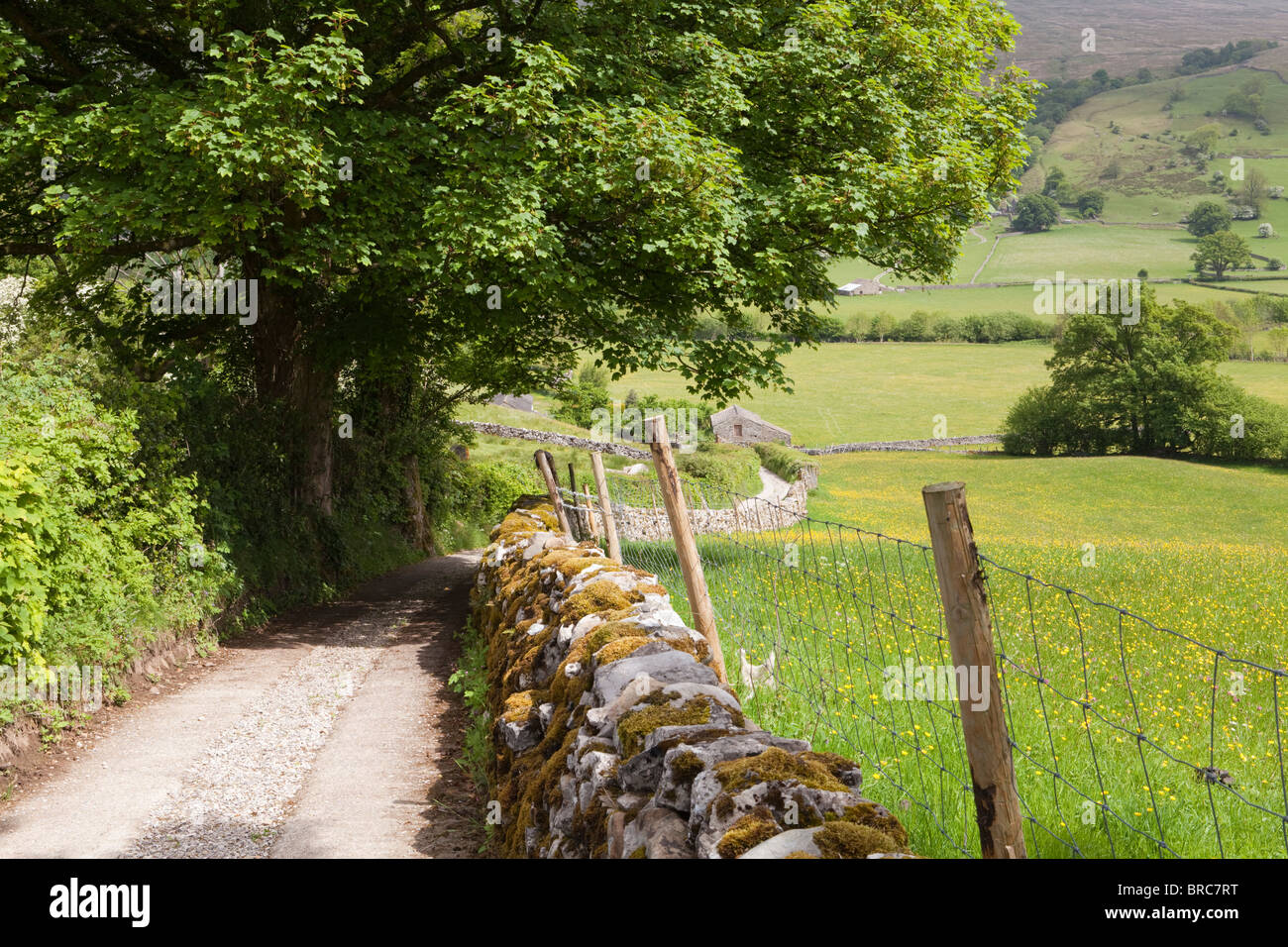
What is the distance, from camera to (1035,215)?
177875 millimetres

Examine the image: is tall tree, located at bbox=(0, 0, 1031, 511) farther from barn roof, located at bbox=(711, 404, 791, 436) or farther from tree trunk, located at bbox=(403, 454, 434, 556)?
barn roof, located at bbox=(711, 404, 791, 436)

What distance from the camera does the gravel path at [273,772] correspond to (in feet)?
21.2

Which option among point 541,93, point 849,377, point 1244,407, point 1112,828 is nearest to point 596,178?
point 541,93

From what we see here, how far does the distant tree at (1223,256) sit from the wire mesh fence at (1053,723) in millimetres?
144475

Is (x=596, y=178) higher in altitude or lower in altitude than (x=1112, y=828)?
higher

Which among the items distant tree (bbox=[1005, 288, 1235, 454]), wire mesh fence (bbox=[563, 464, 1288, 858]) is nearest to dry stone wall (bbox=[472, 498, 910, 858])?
wire mesh fence (bbox=[563, 464, 1288, 858])

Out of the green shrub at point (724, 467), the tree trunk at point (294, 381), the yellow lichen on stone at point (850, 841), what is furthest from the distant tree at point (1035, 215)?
the yellow lichen on stone at point (850, 841)

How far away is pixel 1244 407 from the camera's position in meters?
65.3

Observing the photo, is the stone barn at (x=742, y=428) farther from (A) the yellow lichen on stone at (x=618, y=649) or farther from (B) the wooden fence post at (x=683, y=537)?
(A) the yellow lichen on stone at (x=618, y=649)

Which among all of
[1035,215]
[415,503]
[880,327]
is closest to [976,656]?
[415,503]

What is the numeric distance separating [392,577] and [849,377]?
86156mm

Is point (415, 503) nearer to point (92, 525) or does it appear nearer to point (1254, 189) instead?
point (92, 525)

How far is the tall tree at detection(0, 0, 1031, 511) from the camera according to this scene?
1127 cm
